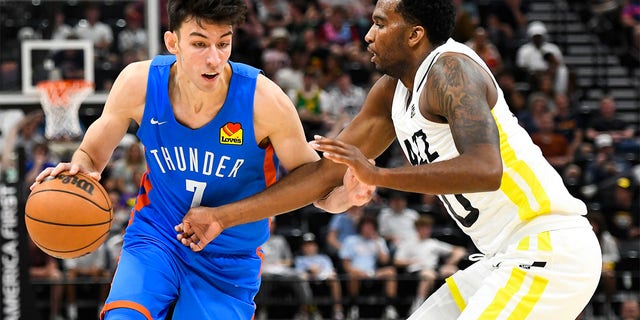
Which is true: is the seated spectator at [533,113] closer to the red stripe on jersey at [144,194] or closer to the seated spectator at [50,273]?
the seated spectator at [50,273]

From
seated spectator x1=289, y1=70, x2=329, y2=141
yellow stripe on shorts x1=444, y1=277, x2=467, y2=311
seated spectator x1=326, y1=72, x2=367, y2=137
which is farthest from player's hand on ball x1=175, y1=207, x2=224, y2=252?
seated spectator x1=326, y1=72, x2=367, y2=137

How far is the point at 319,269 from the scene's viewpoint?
10703 millimetres

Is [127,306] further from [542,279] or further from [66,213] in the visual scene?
[542,279]

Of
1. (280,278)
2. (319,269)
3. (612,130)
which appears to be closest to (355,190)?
(280,278)

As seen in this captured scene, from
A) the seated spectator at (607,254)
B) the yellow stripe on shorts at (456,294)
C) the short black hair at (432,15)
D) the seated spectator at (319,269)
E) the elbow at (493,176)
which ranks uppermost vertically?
the short black hair at (432,15)

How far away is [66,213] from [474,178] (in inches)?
72.9

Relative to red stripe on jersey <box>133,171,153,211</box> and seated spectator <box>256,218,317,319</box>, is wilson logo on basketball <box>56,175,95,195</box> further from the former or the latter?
Result: seated spectator <box>256,218,317,319</box>

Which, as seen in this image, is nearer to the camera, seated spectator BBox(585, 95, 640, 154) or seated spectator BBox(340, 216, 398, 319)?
seated spectator BBox(340, 216, 398, 319)

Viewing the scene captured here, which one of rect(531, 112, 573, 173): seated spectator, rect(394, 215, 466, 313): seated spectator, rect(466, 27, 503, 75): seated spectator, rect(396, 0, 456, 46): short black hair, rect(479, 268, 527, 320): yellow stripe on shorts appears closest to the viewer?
rect(479, 268, 527, 320): yellow stripe on shorts

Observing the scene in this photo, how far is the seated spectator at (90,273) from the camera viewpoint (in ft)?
33.4

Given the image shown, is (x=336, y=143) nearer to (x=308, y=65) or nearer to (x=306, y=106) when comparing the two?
(x=306, y=106)

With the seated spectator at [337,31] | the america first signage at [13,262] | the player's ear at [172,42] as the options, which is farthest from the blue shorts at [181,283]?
the seated spectator at [337,31]

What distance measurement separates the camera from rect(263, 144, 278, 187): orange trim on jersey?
4777 millimetres

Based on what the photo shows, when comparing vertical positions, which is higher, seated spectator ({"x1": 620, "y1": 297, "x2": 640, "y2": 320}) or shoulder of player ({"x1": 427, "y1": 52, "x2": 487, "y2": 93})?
shoulder of player ({"x1": 427, "y1": 52, "x2": 487, "y2": 93})
